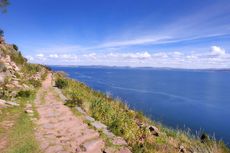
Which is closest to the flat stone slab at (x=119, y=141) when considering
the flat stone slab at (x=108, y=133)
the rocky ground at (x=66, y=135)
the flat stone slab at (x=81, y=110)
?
the rocky ground at (x=66, y=135)

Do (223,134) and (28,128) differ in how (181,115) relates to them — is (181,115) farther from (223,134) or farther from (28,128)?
(28,128)

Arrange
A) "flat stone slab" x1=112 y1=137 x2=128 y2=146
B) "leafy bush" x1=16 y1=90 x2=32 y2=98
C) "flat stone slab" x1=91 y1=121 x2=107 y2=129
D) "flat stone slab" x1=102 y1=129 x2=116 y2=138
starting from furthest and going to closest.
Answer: "leafy bush" x1=16 y1=90 x2=32 y2=98 < "flat stone slab" x1=91 y1=121 x2=107 y2=129 < "flat stone slab" x1=102 y1=129 x2=116 y2=138 < "flat stone slab" x1=112 y1=137 x2=128 y2=146

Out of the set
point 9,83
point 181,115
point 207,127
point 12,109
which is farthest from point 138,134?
point 181,115

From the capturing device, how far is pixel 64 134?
29.5 ft

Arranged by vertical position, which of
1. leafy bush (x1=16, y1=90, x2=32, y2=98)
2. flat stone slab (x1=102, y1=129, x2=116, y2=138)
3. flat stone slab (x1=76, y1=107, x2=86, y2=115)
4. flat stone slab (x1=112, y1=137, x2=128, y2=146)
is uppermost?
leafy bush (x1=16, y1=90, x2=32, y2=98)

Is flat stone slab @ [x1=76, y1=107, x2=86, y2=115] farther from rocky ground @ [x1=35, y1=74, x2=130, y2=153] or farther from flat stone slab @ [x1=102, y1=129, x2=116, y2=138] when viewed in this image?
flat stone slab @ [x1=102, y1=129, x2=116, y2=138]

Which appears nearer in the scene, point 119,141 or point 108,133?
point 119,141

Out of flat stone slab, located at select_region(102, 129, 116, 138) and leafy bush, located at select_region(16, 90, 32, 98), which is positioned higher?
leafy bush, located at select_region(16, 90, 32, 98)

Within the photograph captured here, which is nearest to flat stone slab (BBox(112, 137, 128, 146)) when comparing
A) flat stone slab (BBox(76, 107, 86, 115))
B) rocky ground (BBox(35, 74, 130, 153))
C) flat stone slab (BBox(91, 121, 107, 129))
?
rocky ground (BBox(35, 74, 130, 153))

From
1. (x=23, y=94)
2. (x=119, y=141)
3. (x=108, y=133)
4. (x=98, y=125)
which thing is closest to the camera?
(x=119, y=141)

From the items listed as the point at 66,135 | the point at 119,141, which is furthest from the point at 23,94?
the point at 119,141

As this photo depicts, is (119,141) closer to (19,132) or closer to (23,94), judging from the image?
(19,132)

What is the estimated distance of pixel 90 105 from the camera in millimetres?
14711

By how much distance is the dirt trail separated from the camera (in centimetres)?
772
